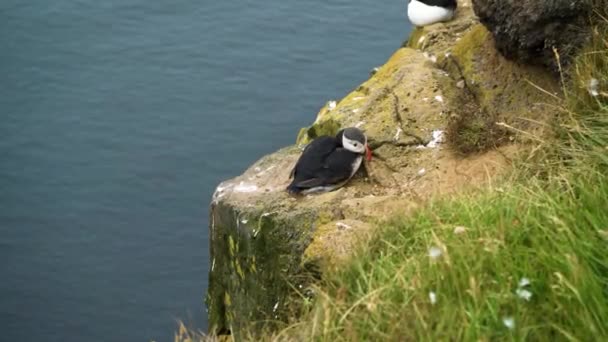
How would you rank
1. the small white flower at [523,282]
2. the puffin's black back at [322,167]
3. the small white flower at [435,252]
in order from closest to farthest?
the small white flower at [523,282] → the small white flower at [435,252] → the puffin's black back at [322,167]

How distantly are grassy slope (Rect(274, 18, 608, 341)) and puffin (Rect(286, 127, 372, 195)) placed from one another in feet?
7.02

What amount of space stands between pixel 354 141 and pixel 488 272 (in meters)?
3.26

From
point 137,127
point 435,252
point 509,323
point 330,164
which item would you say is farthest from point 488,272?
point 137,127

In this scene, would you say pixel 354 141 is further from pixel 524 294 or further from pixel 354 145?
pixel 524 294

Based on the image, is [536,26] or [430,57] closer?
[536,26]

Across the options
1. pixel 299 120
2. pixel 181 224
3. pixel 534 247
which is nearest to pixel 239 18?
pixel 299 120

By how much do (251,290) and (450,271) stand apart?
3.05 m

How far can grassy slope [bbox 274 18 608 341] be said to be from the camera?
4.00 metres

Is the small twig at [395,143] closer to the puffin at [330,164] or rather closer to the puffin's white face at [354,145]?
the puffin at [330,164]

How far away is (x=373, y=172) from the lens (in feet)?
24.9

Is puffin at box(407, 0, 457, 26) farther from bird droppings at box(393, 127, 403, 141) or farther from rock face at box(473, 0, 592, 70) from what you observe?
bird droppings at box(393, 127, 403, 141)

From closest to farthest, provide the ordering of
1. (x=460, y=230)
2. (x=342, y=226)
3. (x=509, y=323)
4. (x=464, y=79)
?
(x=509, y=323)
(x=460, y=230)
(x=342, y=226)
(x=464, y=79)

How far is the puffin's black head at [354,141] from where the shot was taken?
24.4 feet

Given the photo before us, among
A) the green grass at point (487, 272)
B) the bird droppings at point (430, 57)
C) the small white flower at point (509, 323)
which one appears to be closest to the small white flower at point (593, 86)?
the green grass at point (487, 272)
